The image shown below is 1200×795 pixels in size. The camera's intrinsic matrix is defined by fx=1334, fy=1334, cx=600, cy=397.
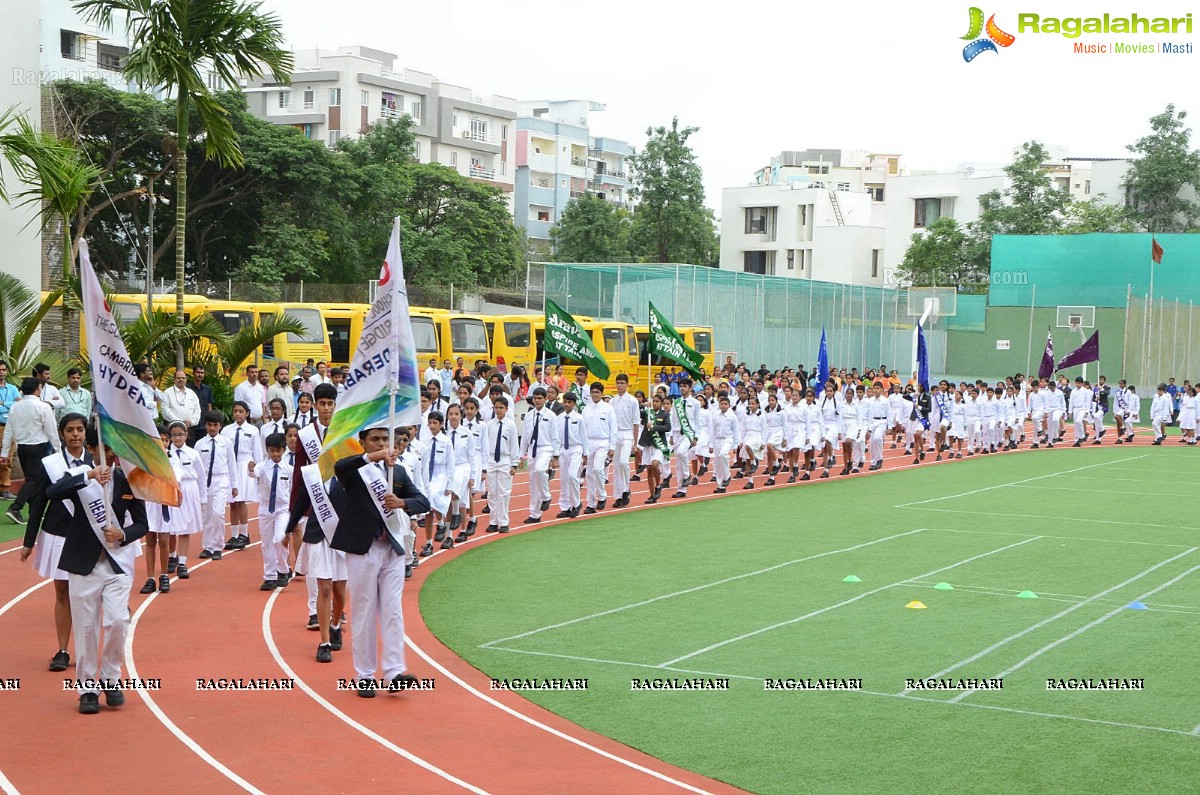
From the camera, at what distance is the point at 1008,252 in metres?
48.9

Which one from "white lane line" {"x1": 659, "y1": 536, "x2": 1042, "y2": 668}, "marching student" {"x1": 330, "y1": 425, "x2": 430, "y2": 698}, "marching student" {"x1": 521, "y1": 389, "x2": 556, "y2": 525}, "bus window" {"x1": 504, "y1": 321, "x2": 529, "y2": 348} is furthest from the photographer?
"bus window" {"x1": 504, "y1": 321, "x2": 529, "y2": 348}

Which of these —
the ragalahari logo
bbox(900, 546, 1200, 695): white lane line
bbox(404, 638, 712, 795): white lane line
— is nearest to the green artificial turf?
bbox(900, 546, 1200, 695): white lane line

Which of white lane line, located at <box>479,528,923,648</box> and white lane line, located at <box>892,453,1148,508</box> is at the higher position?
white lane line, located at <box>479,528,923,648</box>

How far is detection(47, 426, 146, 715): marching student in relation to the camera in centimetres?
862

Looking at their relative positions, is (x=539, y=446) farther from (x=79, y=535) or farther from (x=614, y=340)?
(x=614, y=340)

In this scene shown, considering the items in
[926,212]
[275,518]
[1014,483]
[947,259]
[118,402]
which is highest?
[926,212]

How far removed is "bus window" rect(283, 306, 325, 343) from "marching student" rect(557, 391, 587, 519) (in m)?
11.6

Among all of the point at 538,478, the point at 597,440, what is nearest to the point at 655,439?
the point at 597,440

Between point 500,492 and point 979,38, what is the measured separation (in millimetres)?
36886

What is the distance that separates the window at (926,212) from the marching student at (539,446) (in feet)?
172

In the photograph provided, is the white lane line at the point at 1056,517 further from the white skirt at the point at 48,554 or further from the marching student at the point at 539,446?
the white skirt at the point at 48,554

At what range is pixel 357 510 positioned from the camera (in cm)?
906

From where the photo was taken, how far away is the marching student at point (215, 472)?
46.9 ft

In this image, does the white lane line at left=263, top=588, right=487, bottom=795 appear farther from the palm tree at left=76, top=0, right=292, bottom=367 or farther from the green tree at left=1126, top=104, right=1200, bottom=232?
the green tree at left=1126, top=104, right=1200, bottom=232
